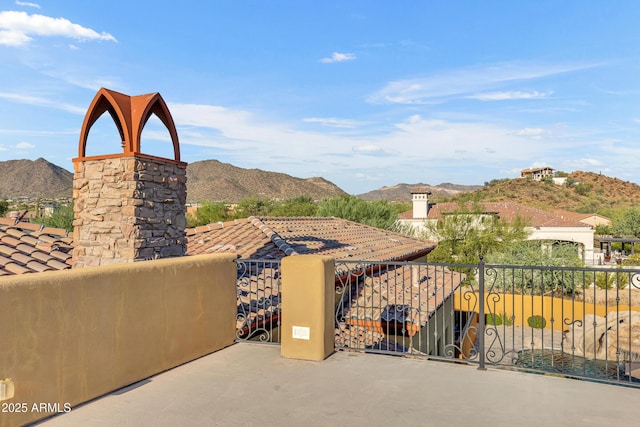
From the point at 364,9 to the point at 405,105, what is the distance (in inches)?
572

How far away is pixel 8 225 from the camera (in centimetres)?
890

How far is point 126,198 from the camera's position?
6.42m

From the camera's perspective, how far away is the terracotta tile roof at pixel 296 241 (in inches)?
456

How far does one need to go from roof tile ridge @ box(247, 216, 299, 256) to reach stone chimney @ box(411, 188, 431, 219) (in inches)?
1180

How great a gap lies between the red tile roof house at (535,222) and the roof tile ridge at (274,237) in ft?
77.9

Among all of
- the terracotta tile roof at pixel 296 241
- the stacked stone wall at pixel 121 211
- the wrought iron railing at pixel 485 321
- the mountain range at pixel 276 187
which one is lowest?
the wrought iron railing at pixel 485 321

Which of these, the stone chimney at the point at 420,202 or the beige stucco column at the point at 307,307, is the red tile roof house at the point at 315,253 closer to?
the beige stucco column at the point at 307,307

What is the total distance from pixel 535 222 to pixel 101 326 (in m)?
39.9

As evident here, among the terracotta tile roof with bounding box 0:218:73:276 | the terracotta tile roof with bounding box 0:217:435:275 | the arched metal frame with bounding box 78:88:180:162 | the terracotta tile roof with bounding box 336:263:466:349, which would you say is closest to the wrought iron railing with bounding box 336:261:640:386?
the terracotta tile roof with bounding box 336:263:466:349

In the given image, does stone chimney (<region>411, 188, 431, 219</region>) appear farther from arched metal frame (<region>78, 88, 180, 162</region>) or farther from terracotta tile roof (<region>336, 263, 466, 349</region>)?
arched metal frame (<region>78, 88, 180, 162</region>)

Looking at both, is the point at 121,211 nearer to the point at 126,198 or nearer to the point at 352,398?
the point at 126,198

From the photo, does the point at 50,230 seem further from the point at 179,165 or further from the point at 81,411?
the point at 81,411

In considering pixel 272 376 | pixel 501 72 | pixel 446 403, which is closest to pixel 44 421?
pixel 272 376

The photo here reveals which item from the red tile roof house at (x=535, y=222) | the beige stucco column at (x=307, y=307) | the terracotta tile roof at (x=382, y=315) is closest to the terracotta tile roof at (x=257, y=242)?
the terracotta tile roof at (x=382, y=315)
